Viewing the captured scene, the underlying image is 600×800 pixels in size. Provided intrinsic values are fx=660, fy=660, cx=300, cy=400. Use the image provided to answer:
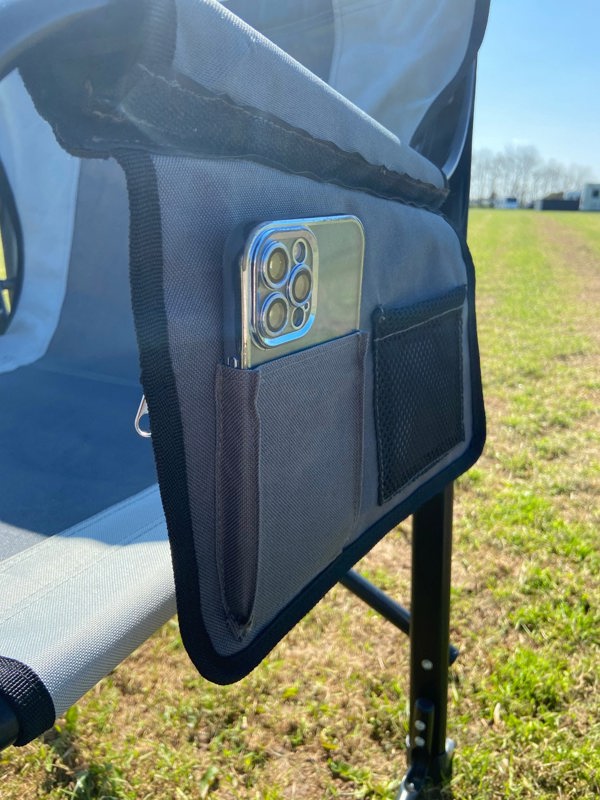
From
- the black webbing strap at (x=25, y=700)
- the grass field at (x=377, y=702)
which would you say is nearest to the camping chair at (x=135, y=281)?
the black webbing strap at (x=25, y=700)

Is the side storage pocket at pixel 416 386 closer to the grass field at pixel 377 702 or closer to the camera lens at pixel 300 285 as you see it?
the camera lens at pixel 300 285

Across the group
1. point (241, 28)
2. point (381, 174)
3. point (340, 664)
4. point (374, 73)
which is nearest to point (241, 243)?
point (241, 28)

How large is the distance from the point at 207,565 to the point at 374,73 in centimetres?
101

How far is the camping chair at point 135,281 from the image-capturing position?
418 mm

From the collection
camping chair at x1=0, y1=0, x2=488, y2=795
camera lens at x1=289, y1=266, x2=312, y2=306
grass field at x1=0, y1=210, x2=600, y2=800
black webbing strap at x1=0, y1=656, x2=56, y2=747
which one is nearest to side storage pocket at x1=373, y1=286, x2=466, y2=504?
camping chair at x1=0, y1=0, x2=488, y2=795

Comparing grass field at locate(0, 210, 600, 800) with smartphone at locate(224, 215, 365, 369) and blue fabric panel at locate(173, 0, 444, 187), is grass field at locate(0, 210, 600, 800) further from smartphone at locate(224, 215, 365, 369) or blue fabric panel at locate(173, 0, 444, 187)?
blue fabric panel at locate(173, 0, 444, 187)

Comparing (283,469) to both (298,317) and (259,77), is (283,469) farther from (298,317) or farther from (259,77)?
(259,77)

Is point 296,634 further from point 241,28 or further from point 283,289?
point 241,28

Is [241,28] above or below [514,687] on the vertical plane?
above

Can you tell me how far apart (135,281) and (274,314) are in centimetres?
10

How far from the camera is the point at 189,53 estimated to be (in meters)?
0.41

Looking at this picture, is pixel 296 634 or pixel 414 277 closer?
Result: pixel 414 277

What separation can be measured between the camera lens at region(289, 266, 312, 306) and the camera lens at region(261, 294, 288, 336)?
1 cm

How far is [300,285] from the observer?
19.7 inches
